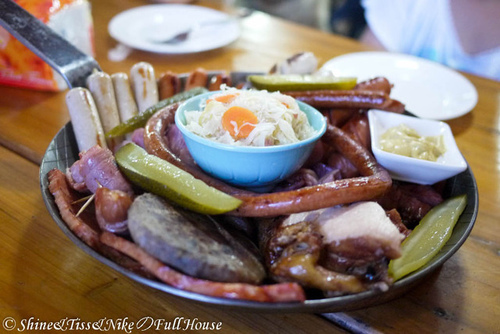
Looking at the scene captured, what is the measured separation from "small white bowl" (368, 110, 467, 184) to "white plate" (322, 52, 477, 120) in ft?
1.88

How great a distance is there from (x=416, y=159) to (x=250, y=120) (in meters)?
0.74

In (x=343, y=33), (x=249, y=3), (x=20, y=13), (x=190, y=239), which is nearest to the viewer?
(x=190, y=239)

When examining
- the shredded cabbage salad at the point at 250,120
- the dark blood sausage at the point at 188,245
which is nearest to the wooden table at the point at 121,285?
the dark blood sausage at the point at 188,245

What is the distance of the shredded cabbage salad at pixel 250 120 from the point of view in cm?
165

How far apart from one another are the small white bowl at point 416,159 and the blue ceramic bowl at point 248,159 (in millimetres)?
355

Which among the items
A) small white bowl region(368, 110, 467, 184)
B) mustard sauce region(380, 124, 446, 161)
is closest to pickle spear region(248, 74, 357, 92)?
small white bowl region(368, 110, 467, 184)

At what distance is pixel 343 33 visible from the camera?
6066 mm

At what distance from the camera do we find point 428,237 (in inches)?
60.8

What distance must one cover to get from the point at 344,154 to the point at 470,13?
3.34 meters

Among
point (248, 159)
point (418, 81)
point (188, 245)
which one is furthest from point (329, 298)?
point (418, 81)

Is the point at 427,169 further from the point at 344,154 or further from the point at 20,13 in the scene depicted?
the point at 20,13

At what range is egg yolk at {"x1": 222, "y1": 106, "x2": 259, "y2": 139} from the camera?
1650 mm

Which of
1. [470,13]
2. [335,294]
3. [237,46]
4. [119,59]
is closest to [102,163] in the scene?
[335,294]

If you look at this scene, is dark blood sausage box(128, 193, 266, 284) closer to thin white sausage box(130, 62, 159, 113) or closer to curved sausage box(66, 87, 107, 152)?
curved sausage box(66, 87, 107, 152)
